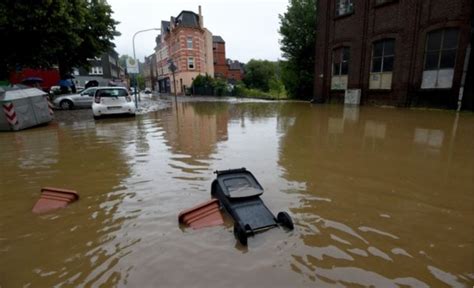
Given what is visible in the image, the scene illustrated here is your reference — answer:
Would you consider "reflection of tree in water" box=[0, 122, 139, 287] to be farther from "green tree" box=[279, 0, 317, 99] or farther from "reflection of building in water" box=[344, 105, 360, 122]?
"green tree" box=[279, 0, 317, 99]

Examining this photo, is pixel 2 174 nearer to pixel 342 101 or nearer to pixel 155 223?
pixel 155 223

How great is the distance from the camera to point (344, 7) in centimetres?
1998

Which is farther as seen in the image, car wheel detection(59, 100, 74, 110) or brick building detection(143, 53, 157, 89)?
brick building detection(143, 53, 157, 89)

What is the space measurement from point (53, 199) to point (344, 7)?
852 inches

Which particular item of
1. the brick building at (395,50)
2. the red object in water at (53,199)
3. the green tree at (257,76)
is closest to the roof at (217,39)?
the green tree at (257,76)

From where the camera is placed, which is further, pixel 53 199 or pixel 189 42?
pixel 189 42

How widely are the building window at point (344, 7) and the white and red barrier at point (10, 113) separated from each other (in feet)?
65.2

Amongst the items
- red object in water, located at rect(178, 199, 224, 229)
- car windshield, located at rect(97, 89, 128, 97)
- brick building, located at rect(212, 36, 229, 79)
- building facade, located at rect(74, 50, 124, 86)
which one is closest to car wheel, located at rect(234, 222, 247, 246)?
red object in water, located at rect(178, 199, 224, 229)

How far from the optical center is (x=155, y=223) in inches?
132

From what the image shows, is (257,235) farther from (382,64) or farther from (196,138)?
(382,64)

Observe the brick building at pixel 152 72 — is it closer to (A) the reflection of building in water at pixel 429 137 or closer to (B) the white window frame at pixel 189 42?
(B) the white window frame at pixel 189 42

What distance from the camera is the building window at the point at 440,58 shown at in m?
14.2

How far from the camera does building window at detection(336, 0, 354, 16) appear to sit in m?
19.5

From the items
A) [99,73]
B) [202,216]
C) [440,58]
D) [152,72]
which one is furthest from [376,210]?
[152,72]
